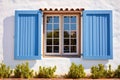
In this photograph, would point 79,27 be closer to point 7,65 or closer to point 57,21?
point 57,21

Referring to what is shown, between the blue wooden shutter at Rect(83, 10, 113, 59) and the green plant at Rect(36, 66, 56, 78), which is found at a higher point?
the blue wooden shutter at Rect(83, 10, 113, 59)

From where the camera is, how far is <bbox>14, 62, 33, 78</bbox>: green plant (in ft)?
29.7

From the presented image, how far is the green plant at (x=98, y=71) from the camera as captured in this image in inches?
357

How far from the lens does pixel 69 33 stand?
995cm

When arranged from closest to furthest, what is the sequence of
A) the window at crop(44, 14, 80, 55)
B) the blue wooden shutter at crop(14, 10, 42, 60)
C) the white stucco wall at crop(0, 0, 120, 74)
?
the blue wooden shutter at crop(14, 10, 42, 60)
the white stucco wall at crop(0, 0, 120, 74)
the window at crop(44, 14, 80, 55)

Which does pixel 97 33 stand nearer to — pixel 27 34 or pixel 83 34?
pixel 83 34

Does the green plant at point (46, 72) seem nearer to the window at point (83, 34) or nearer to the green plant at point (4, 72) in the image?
the window at point (83, 34)

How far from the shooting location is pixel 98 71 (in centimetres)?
Answer: 920

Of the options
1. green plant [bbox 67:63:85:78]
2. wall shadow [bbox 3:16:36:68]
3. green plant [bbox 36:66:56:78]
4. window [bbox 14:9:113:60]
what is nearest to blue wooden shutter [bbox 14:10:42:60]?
window [bbox 14:9:113:60]

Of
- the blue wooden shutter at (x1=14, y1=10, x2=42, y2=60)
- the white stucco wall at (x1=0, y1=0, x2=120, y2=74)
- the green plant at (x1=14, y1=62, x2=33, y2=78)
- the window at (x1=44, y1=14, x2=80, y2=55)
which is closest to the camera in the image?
the green plant at (x1=14, y1=62, x2=33, y2=78)

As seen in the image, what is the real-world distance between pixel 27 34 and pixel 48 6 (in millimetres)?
1288

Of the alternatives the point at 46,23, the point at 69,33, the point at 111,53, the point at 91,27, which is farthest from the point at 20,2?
the point at 111,53

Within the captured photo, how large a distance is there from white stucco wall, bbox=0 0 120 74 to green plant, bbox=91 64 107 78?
387 mm

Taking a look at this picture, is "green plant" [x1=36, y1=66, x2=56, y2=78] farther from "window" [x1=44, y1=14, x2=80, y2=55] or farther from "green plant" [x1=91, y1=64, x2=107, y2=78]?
"green plant" [x1=91, y1=64, x2=107, y2=78]
